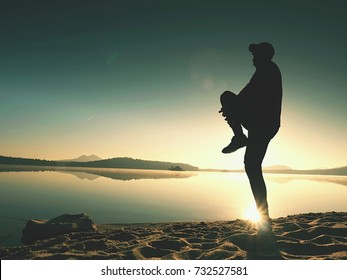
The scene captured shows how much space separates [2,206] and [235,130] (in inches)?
506

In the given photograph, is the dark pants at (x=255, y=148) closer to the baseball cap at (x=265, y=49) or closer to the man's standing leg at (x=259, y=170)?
the man's standing leg at (x=259, y=170)

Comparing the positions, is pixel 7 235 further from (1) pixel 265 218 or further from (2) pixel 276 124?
(2) pixel 276 124

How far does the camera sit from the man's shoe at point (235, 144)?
512 centimetres

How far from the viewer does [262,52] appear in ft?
16.6

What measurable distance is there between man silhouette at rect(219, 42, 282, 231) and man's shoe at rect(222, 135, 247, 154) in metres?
0.06

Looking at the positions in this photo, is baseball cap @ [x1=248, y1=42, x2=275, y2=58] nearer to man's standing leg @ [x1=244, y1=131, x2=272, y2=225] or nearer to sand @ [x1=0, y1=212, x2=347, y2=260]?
man's standing leg @ [x1=244, y1=131, x2=272, y2=225]

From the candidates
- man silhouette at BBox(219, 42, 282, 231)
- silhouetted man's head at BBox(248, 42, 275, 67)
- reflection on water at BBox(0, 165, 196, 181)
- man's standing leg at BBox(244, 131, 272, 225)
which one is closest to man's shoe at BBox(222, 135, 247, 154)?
man silhouette at BBox(219, 42, 282, 231)

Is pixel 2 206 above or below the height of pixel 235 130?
below

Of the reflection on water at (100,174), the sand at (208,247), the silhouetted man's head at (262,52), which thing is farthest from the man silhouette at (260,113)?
the reflection on water at (100,174)

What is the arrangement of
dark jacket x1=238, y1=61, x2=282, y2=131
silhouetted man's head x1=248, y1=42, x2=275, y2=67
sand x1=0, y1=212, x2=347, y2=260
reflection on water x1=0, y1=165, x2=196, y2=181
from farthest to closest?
reflection on water x1=0, y1=165, x2=196, y2=181 → silhouetted man's head x1=248, y1=42, x2=275, y2=67 → dark jacket x1=238, y1=61, x2=282, y2=131 → sand x1=0, y1=212, x2=347, y2=260

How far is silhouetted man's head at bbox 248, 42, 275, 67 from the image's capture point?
5.07 m

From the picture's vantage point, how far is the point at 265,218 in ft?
15.9
